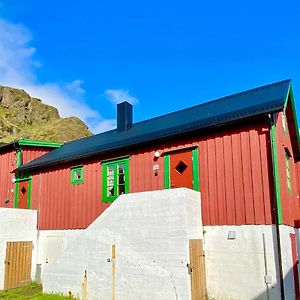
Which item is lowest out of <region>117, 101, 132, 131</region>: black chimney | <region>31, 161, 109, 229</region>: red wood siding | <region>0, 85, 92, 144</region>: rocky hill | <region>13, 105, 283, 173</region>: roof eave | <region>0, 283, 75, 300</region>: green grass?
<region>0, 283, 75, 300</region>: green grass

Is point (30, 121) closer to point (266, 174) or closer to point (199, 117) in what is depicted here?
point (199, 117)

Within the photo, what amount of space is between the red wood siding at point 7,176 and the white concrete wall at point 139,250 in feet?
28.0

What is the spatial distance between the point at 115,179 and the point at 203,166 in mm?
4119

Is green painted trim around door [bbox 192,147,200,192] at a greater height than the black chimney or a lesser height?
lesser

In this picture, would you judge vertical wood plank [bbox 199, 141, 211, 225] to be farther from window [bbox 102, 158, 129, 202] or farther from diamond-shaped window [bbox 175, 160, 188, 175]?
window [bbox 102, 158, 129, 202]

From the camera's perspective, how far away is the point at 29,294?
1323 cm

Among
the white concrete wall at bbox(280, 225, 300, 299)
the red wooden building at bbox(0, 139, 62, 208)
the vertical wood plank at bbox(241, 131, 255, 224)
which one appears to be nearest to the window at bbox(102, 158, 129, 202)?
the vertical wood plank at bbox(241, 131, 255, 224)

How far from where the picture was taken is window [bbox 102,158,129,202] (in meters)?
14.1

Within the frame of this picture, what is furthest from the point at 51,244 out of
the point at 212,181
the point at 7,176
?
the point at 212,181

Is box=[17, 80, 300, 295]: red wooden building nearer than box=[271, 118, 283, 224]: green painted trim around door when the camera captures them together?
No

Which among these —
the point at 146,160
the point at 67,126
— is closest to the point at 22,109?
the point at 67,126

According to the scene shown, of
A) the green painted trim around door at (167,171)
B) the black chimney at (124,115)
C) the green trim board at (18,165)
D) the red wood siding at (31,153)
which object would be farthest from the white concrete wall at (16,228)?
the green painted trim around door at (167,171)

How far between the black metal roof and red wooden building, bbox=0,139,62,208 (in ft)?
5.94

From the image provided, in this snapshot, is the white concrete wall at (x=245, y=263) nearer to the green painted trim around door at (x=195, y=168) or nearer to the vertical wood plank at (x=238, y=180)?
the vertical wood plank at (x=238, y=180)
